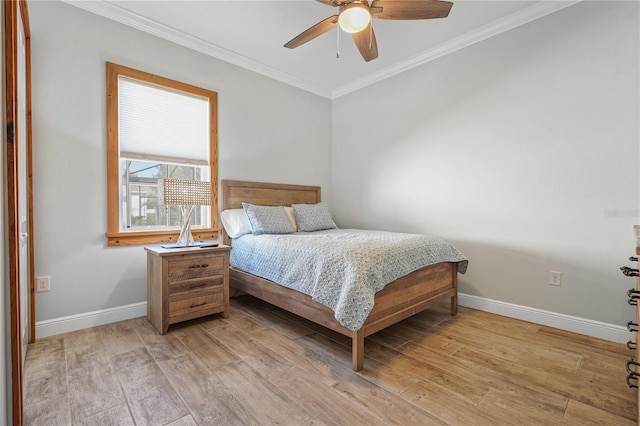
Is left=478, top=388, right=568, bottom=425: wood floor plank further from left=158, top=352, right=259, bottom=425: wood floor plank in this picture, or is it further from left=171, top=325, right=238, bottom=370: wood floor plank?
left=171, top=325, right=238, bottom=370: wood floor plank

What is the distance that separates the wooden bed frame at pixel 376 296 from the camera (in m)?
1.95

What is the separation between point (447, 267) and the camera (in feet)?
8.82

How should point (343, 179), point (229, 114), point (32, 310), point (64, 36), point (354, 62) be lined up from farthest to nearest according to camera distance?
point (343, 179), point (354, 62), point (229, 114), point (64, 36), point (32, 310)

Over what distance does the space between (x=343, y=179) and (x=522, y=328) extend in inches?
108

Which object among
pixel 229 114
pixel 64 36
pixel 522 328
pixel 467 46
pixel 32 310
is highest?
pixel 467 46

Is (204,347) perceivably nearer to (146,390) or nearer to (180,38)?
(146,390)

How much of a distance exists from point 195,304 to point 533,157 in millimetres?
3212

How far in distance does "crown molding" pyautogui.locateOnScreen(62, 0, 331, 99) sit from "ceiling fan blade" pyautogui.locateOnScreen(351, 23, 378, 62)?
1.61 meters

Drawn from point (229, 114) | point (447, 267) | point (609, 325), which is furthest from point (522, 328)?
point (229, 114)

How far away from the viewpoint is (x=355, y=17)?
1.87 m

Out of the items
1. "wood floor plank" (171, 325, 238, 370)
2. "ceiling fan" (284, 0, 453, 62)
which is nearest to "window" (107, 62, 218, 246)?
"wood floor plank" (171, 325, 238, 370)

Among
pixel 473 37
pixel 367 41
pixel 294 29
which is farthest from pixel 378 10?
pixel 473 37

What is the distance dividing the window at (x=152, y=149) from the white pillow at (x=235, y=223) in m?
0.12

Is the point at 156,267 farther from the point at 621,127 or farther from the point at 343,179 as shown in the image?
the point at 621,127
